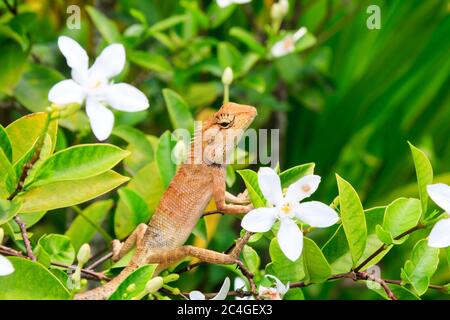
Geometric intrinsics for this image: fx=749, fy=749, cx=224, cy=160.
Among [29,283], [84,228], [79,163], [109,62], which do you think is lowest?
[84,228]

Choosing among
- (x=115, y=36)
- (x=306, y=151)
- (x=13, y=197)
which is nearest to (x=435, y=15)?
(x=306, y=151)

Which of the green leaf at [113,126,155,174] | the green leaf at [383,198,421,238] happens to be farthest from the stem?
the green leaf at [113,126,155,174]

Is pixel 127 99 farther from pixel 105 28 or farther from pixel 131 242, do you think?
pixel 105 28

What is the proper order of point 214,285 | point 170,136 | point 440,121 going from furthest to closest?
point 440,121 → point 214,285 → point 170,136

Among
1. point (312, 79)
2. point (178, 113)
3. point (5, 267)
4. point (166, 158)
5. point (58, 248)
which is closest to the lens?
point (5, 267)

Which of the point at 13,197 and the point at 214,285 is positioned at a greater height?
the point at 13,197

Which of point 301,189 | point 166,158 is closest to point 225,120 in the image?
point 166,158

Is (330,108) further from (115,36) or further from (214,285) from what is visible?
(115,36)
